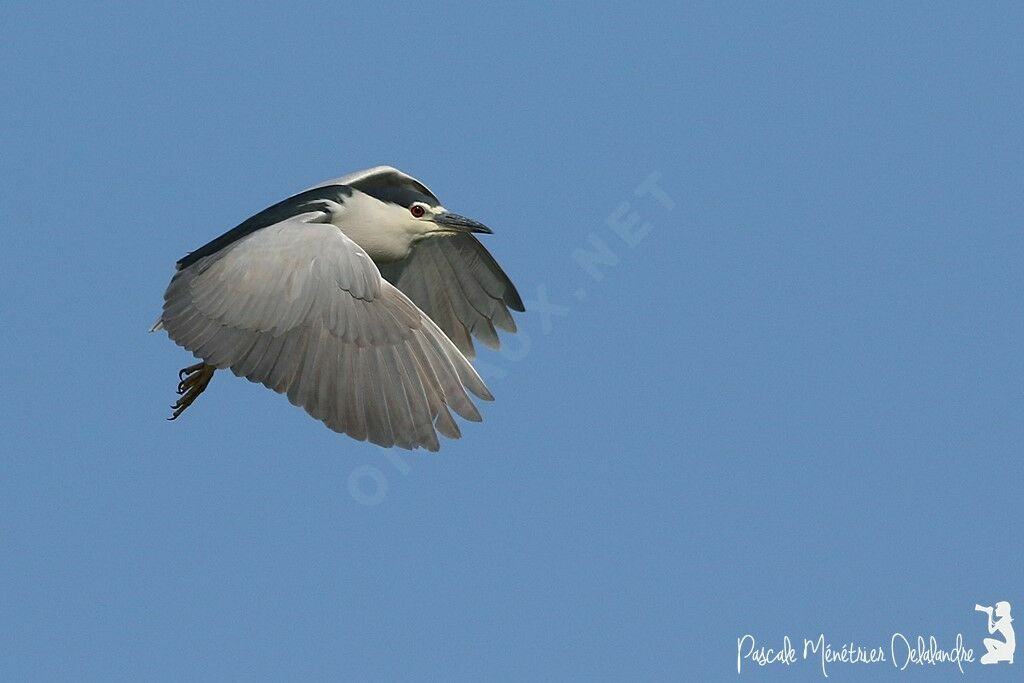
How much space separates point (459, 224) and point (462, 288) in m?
0.76

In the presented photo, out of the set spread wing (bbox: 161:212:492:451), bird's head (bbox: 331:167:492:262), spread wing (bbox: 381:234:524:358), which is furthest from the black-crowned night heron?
spread wing (bbox: 381:234:524:358)

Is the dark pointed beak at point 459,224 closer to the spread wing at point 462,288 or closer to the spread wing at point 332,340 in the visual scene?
the spread wing at point 462,288

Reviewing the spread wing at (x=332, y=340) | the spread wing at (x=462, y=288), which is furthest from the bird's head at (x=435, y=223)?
the spread wing at (x=332, y=340)

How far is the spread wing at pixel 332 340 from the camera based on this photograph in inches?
270

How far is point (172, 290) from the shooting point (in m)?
7.74

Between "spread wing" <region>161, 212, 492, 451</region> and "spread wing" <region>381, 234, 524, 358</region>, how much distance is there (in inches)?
72.2

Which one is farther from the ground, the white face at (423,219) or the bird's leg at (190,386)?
the white face at (423,219)

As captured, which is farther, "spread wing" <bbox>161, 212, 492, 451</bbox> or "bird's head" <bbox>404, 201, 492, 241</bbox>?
"bird's head" <bbox>404, 201, 492, 241</bbox>

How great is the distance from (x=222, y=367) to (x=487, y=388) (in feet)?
4.53

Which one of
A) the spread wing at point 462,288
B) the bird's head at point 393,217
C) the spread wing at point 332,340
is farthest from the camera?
the spread wing at point 462,288

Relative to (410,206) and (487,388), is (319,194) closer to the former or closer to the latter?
(410,206)

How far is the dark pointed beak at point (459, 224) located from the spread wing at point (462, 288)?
1.97ft

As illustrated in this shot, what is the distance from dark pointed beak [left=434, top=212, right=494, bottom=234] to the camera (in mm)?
8523

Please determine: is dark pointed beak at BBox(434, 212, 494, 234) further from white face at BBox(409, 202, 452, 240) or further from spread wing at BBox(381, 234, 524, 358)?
spread wing at BBox(381, 234, 524, 358)
